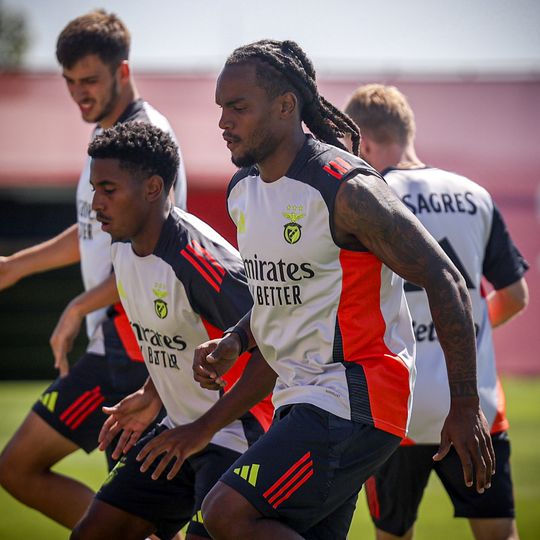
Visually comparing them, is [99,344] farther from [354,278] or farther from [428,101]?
[428,101]

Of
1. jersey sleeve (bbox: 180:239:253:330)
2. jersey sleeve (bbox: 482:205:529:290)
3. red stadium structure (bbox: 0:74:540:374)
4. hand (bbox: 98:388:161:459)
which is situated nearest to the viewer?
jersey sleeve (bbox: 180:239:253:330)

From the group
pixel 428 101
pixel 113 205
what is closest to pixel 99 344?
pixel 113 205

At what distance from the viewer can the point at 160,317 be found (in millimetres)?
4469

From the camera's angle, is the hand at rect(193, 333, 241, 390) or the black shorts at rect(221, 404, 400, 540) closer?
the black shorts at rect(221, 404, 400, 540)

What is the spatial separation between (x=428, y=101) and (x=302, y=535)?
13.2m

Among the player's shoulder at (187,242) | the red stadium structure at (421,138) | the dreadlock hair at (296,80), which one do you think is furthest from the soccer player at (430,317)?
the red stadium structure at (421,138)

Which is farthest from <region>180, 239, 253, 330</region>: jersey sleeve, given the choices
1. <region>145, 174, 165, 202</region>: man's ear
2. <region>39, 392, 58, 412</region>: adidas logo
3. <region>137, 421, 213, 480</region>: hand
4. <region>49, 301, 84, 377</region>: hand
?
<region>39, 392, 58, 412</region>: adidas logo

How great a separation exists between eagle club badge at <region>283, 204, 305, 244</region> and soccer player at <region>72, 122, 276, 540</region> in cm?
55

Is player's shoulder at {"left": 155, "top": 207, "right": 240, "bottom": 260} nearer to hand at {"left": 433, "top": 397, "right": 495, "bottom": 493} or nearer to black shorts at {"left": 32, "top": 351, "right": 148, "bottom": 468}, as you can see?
black shorts at {"left": 32, "top": 351, "right": 148, "bottom": 468}

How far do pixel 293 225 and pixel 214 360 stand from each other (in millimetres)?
580

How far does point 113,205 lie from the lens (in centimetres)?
455

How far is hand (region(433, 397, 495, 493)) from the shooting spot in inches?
134

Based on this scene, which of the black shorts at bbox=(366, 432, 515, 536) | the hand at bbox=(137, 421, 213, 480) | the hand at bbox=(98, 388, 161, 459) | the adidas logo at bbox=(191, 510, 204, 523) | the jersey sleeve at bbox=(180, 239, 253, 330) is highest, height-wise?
the jersey sleeve at bbox=(180, 239, 253, 330)

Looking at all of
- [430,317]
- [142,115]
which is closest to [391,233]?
[430,317]
